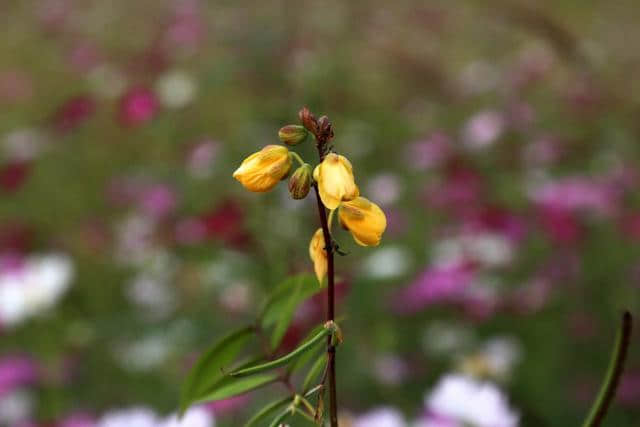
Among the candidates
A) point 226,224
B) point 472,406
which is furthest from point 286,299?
point 226,224

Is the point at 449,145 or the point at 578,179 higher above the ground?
the point at 449,145

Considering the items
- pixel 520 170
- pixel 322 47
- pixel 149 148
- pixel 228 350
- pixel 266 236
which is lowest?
pixel 228 350

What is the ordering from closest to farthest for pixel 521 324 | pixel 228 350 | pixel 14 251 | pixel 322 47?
pixel 228 350
pixel 521 324
pixel 14 251
pixel 322 47

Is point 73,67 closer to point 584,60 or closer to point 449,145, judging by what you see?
point 449,145

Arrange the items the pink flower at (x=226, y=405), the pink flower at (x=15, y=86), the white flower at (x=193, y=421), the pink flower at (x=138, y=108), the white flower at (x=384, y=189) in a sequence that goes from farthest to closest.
→ 1. the pink flower at (x=15, y=86)
2. the white flower at (x=384, y=189)
3. the pink flower at (x=138, y=108)
4. the pink flower at (x=226, y=405)
5. the white flower at (x=193, y=421)

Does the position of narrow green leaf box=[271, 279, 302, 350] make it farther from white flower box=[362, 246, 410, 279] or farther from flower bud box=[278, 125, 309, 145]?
white flower box=[362, 246, 410, 279]

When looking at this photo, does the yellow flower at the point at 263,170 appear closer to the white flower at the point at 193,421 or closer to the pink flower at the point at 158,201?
the white flower at the point at 193,421

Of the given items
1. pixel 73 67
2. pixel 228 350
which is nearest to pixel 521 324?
pixel 228 350

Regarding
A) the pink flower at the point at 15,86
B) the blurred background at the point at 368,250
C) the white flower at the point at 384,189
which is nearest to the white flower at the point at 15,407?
the blurred background at the point at 368,250
